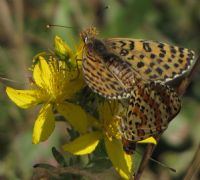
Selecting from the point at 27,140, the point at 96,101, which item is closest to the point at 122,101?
the point at 96,101

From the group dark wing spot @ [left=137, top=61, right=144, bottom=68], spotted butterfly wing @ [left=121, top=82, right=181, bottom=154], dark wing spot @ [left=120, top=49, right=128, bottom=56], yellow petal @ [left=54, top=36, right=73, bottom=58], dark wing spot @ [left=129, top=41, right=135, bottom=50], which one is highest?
yellow petal @ [left=54, top=36, right=73, bottom=58]

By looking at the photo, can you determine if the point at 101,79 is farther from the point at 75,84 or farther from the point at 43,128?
the point at 43,128

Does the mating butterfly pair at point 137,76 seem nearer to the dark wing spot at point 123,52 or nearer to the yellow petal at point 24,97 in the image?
the dark wing spot at point 123,52

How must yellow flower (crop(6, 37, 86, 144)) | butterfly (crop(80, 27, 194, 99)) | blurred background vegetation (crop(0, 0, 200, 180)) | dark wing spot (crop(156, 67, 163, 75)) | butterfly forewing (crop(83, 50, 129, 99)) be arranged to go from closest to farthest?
1. butterfly forewing (crop(83, 50, 129, 99))
2. butterfly (crop(80, 27, 194, 99))
3. yellow flower (crop(6, 37, 86, 144))
4. dark wing spot (crop(156, 67, 163, 75))
5. blurred background vegetation (crop(0, 0, 200, 180))

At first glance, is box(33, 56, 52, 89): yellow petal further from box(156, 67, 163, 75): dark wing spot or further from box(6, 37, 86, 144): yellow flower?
box(156, 67, 163, 75): dark wing spot

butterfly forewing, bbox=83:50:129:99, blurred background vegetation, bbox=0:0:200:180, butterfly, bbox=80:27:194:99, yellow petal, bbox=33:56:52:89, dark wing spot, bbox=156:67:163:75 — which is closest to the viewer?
butterfly forewing, bbox=83:50:129:99

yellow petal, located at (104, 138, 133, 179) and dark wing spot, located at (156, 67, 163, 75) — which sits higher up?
dark wing spot, located at (156, 67, 163, 75)

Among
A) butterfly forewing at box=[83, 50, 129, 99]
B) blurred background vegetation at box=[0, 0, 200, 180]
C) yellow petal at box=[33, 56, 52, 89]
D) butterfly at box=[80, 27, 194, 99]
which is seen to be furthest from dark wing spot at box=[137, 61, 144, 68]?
blurred background vegetation at box=[0, 0, 200, 180]

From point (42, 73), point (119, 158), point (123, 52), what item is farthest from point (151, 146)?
point (42, 73)
